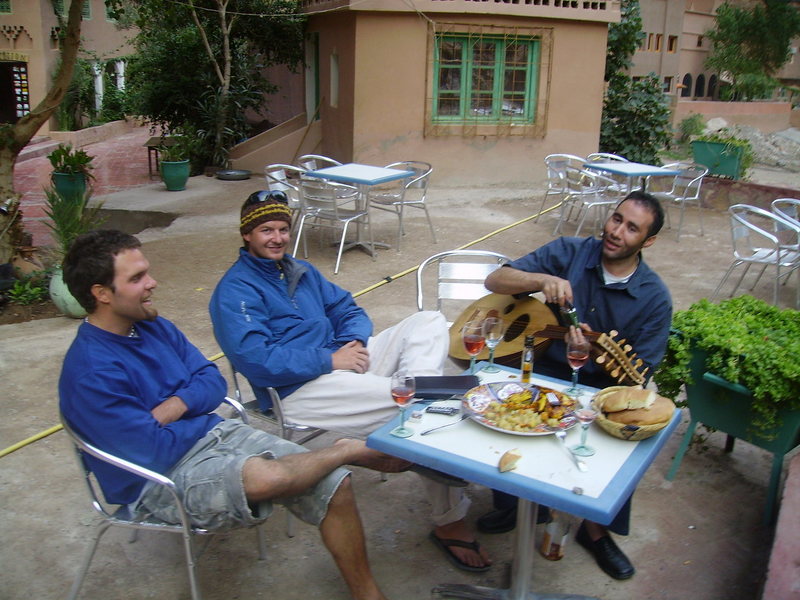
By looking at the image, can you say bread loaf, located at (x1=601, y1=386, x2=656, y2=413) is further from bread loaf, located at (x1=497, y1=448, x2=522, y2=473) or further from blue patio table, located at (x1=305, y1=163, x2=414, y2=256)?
blue patio table, located at (x1=305, y1=163, x2=414, y2=256)

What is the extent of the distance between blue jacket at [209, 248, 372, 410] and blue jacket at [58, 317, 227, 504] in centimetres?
24

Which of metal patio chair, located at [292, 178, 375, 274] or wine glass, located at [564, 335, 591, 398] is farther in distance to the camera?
metal patio chair, located at [292, 178, 375, 274]

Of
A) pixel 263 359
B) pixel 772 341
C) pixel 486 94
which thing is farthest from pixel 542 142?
pixel 263 359

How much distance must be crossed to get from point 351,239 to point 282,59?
6.00 meters

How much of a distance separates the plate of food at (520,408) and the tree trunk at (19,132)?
482cm

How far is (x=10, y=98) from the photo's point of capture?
17.1 metres

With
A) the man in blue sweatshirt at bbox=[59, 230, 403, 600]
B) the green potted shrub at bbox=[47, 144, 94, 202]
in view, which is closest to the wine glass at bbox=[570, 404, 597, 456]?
the man in blue sweatshirt at bbox=[59, 230, 403, 600]

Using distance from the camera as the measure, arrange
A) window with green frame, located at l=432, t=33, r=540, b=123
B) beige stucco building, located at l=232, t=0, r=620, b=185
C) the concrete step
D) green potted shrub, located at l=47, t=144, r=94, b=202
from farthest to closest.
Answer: the concrete step → window with green frame, located at l=432, t=33, r=540, b=123 → beige stucco building, located at l=232, t=0, r=620, b=185 → green potted shrub, located at l=47, t=144, r=94, b=202

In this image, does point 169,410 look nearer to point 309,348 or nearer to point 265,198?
point 309,348

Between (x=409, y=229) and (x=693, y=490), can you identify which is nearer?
(x=693, y=490)

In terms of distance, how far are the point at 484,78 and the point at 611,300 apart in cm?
829

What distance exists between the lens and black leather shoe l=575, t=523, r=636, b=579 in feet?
8.93

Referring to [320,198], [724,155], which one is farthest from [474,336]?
[724,155]

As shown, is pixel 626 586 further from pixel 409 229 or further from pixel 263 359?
pixel 409 229
